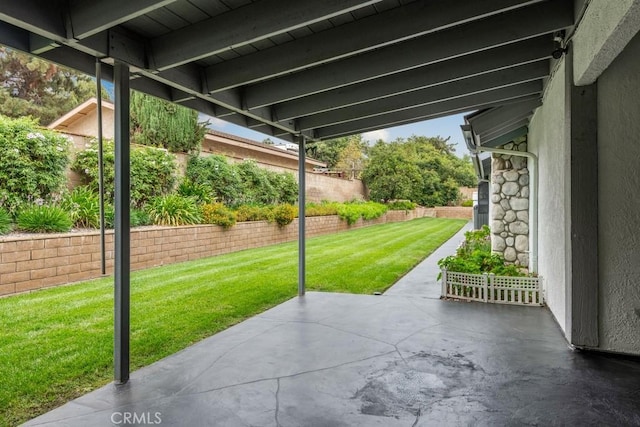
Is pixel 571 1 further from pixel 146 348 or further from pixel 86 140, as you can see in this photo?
pixel 86 140

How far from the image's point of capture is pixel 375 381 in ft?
10.7

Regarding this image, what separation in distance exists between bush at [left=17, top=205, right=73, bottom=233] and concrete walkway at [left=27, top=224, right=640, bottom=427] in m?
4.69

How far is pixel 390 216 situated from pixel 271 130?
20.1 m

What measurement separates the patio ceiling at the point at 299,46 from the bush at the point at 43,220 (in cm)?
443

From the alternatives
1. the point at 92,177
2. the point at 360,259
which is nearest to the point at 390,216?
the point at 360,259

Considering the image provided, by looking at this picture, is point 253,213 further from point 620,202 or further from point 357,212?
point 620,202

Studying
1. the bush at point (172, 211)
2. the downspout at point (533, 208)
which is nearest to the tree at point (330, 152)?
the bush at point (172, 211)

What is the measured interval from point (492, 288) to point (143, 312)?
475 centimetres

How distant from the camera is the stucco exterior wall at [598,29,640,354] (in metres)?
3.56

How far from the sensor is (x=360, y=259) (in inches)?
416

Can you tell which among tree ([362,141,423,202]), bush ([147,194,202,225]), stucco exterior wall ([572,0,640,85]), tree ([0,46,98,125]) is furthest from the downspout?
tree ([362,141,423,202])

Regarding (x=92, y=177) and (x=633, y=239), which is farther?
(x=92, y=177)

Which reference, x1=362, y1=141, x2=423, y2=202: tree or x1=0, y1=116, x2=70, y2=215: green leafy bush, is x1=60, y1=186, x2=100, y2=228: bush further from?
x1=362, y1=141, x2=423, y2=202: tree

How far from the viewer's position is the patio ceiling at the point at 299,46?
2.86 m
